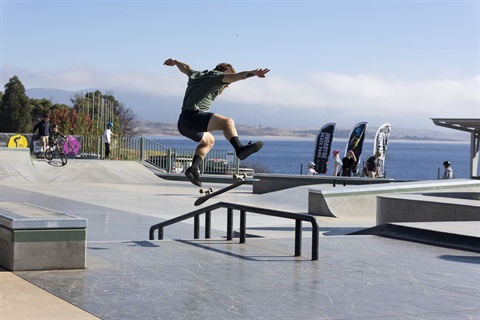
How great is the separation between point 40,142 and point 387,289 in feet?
88.7

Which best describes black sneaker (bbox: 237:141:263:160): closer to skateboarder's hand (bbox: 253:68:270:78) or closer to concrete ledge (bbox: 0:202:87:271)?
skateboarder's hand (bbox: 253:68:270:78)

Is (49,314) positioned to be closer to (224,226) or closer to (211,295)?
(211,295)

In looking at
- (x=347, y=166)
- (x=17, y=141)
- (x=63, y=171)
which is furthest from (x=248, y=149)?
(x=17, y=141)

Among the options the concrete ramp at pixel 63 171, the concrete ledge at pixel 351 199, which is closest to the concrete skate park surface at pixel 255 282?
the concrete ledge at pixel 351 199

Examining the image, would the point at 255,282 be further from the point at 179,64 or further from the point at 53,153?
the point at 53,153

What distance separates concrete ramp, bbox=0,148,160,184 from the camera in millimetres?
28172

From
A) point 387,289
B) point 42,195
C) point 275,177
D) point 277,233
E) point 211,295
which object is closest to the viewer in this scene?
point 211,295

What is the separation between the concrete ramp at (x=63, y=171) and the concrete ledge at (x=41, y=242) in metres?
20.2

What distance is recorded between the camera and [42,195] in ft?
71.8

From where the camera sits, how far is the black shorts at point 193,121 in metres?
9.12

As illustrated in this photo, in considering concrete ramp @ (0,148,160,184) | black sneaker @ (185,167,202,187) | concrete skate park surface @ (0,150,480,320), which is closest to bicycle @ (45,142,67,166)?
concrete ramp @ (0,148,160,184)

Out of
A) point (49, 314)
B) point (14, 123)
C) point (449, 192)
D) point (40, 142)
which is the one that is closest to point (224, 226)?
point (449, 192)

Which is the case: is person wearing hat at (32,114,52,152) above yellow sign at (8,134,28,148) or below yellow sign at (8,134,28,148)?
above

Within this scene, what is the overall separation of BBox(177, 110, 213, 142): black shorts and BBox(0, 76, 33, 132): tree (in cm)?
7512
